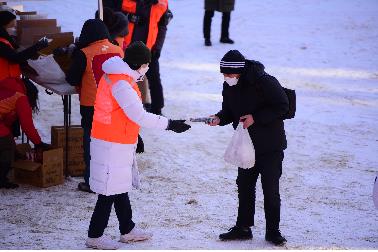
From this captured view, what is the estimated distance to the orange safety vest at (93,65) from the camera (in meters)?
7.09

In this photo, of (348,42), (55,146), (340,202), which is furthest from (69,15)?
(340,202)

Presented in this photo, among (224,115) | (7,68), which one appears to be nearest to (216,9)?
(7,68)

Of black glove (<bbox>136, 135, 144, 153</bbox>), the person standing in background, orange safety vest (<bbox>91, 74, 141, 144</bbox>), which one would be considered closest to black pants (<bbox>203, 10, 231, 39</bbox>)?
the person standing in background

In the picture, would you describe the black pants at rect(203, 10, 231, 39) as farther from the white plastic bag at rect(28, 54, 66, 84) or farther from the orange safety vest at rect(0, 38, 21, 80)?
the orange safety vest at rect(0, 38, 21, 80)

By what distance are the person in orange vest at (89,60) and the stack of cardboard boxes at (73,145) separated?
2.62ft

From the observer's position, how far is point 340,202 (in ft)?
24.6

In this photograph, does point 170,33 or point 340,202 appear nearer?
point 340,202

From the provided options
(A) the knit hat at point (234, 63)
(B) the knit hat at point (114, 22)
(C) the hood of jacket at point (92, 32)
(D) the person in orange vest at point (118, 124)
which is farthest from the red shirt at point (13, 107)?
(A) the knit hat at point (234, 63)

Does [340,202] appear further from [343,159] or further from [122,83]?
[122,83]

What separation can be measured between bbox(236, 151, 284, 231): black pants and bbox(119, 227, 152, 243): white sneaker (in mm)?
782

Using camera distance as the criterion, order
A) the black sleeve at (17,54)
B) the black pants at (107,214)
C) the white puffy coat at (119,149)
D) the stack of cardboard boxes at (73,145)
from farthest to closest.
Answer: the stack of cardboard boxes at (73,145) < the black sleeve at (17,54) < the black pants at (107,214) < the white puffy coat at (119,149)

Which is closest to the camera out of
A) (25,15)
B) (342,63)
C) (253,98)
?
(253,98)

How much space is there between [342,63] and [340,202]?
265 inches

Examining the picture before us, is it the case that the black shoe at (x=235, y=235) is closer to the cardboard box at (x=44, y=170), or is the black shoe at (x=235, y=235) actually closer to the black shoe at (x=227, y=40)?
the cardboard box at (x=44, y=170)
